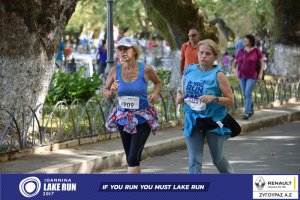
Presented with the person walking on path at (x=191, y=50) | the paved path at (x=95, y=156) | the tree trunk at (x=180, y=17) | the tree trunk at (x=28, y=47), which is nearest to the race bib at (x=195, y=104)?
the paved path at (x=95, y=156)

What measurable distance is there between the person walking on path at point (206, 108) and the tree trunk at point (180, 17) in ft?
41.7

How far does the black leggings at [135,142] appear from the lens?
888 centimetres

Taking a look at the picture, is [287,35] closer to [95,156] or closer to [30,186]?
[95,156]

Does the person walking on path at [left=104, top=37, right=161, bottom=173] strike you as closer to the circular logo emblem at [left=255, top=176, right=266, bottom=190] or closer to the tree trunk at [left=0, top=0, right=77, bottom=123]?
the circular logo emblem at [left=255, top=176, right=266, bottom=190]

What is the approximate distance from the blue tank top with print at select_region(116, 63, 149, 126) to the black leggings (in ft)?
0.25

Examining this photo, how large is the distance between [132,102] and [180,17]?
12.8m

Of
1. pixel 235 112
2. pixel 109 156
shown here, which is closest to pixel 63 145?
pixel 109 156

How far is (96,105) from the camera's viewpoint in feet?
49.1

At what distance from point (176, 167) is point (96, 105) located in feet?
10.2

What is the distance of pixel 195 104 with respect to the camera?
8586 millimetres

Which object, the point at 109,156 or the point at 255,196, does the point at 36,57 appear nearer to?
the point at 109,156

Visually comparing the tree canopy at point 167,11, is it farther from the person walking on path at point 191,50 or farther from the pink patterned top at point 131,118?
the pink patterned top at point 131,118

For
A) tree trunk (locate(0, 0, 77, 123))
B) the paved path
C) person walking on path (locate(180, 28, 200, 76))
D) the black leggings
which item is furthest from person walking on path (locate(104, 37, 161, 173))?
person walking on path (locate(180, 28, 200, 76))

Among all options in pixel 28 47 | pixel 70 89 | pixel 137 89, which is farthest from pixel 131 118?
pixel 70 89
